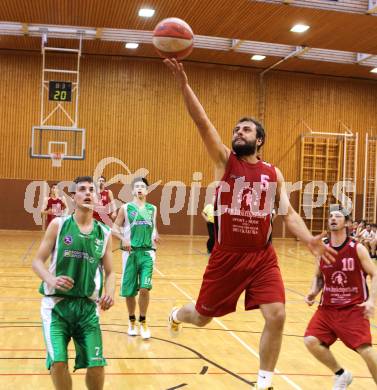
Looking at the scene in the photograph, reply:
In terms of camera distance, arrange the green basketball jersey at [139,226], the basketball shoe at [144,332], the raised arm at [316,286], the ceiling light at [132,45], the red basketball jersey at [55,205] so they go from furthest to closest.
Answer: the ceiling light at [132,45] < the red basketball jersey at [55,205] < the green basketball jersey at [139,226] < the basketball shoe at [144,332] < the raised arm at [316,286]

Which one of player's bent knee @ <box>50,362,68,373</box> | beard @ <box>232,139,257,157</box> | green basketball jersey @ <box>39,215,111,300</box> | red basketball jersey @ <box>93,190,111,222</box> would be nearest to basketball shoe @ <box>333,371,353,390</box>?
beard @ <box>232,139,257,157</box>

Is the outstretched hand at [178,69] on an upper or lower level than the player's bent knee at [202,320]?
upper

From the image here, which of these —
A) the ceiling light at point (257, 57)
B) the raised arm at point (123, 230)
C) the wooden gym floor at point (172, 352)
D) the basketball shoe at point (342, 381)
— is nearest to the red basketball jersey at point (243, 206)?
the basketball shoe at point (342, 381)

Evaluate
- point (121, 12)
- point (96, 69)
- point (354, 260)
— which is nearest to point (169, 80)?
point (96, 69)

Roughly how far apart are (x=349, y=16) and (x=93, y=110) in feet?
36.5

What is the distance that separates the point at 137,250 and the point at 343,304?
3.29 meters

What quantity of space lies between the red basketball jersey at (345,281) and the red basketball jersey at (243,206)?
99cm

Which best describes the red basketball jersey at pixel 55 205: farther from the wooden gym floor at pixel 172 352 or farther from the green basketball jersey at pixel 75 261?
the green basketball jersey at pixel 75 261

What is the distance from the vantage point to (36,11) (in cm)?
1773

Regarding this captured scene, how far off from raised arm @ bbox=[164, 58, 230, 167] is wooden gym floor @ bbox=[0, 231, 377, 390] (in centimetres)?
235

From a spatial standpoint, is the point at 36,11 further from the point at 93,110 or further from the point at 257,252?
the point at 257,252

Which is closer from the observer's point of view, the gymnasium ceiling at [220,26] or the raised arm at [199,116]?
the raised arm at [199,116]

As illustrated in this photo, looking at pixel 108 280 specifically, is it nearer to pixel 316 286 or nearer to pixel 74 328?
pixel 74 328

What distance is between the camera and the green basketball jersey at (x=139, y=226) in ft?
26.4
